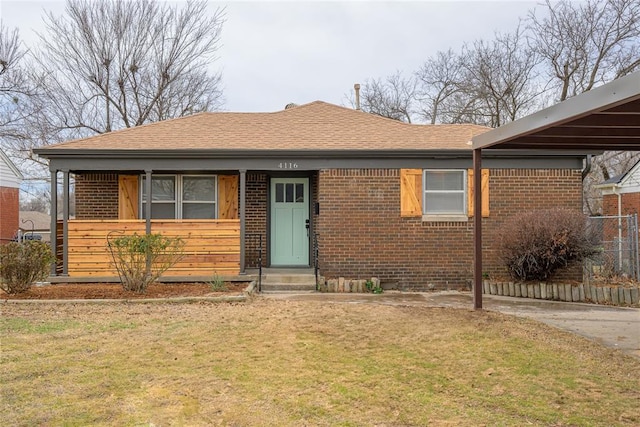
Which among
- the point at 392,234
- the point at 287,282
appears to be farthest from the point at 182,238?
the point at 392,234

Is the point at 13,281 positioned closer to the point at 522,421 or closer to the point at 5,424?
the point at 5,424

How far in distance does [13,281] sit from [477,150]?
822 cm

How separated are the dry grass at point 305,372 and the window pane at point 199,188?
4872mm

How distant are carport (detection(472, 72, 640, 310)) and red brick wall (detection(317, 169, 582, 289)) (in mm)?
2945

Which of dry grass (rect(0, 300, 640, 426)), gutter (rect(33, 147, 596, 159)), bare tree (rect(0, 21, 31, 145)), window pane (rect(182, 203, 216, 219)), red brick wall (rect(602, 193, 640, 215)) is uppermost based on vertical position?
bare tree (rect(0, 21, 31, 145))

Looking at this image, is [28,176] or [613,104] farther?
[28,176]

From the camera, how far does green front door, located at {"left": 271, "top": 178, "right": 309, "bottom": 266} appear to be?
12.1 metres

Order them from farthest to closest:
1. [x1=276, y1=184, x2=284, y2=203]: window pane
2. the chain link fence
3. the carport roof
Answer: [x1=276, y1=184, x2=284, y2=203]: window pane < the chain link fence < the carport roof

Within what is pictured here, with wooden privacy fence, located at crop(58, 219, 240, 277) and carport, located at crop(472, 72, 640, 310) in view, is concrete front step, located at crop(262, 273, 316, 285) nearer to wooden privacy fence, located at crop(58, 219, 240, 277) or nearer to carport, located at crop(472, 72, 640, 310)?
wooden privacy fence, located at crop(58, 219, 240, 277)

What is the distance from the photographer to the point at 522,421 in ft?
12.0

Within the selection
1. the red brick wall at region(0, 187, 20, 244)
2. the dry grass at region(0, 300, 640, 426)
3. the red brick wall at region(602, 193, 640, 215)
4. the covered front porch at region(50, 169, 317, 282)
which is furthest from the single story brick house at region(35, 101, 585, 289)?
the red brick wall at region(0, 187, 20, 244)

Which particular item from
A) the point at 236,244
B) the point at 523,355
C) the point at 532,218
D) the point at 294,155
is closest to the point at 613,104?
the point at 523,355

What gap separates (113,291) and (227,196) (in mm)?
3491

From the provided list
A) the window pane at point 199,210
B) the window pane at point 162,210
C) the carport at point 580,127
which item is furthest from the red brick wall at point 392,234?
the window pane at point 162,210
